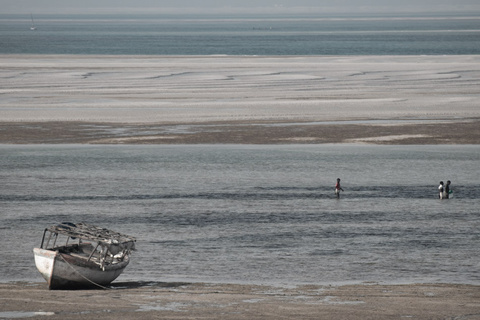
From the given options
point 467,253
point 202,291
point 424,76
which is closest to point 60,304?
point 202,291

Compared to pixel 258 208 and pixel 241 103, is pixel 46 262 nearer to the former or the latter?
pixel 258 208

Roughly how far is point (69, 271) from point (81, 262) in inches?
16.3

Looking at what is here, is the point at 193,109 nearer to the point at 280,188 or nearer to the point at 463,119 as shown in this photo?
the point at 463,119

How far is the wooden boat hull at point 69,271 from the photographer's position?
22.9 metres

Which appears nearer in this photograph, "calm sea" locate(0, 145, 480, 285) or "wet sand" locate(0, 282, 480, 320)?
"wet sand" locate(0, 282, 480, 320)

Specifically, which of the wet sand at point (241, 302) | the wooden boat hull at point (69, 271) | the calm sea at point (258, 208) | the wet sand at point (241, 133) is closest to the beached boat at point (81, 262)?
the wooden boat hull at point (69, 271)

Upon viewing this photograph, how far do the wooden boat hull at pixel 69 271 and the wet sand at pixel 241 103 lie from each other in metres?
27.3

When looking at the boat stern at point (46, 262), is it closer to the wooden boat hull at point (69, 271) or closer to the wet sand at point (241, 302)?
the wooden boat hull at point (69, 271)

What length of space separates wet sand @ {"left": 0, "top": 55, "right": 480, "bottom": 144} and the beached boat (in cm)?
2607

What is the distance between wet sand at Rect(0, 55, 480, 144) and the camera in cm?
5269

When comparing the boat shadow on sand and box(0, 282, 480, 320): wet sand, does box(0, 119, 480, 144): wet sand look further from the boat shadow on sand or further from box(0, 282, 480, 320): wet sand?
box(0, 282, 480, 320): wet sand

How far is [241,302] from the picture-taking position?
2122 centimetres

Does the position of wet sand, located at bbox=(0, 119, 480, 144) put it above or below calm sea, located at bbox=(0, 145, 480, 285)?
above

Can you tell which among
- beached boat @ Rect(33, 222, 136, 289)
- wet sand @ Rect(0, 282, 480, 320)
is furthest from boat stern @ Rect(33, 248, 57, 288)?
wet sand @ Rect(0, 282, 480, 320)
